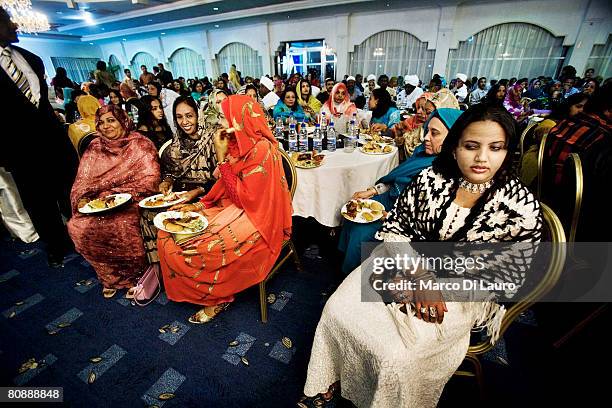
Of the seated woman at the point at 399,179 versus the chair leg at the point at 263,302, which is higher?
the seated woman at the point at 399,179

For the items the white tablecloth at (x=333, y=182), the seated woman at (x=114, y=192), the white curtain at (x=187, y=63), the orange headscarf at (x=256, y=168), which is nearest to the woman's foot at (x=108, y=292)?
the seated woman at (x=114, y=192)

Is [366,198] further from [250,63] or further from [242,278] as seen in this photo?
[250,63]

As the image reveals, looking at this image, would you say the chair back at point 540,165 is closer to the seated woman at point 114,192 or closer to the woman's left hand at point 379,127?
the woman's left hand at point 379,127

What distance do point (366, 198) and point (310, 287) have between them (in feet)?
2.96

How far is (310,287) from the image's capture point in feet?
7.38

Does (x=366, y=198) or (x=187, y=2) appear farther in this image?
(x=187, y=2)

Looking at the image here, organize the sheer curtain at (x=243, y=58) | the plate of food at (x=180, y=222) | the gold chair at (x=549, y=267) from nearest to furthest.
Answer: the gold chair at (x=549, y=267) < the plate of food at (x=180, y=222) < the sheer curtain at (x=243, y=58)

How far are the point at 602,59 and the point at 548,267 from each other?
497 inches

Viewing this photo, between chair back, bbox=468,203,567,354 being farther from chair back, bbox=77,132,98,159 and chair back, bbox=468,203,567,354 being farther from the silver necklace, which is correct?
Result: chair back, bbox=77,132,98,159

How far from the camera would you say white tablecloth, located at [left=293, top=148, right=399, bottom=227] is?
88.0 inches

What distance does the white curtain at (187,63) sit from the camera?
15711mm

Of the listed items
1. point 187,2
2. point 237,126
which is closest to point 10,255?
point 237,126

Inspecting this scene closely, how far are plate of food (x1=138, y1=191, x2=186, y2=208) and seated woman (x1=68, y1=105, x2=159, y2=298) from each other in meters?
0.19

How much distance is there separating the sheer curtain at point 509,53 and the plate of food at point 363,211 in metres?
10.9
